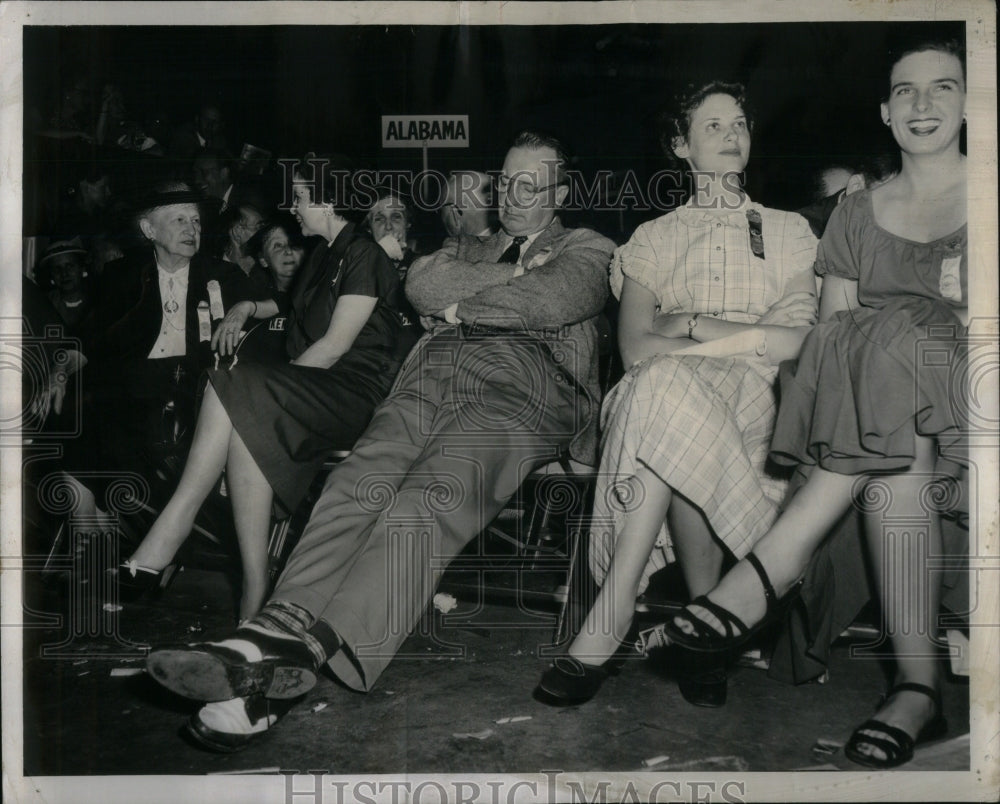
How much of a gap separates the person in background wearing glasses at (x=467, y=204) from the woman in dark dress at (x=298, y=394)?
26 cm

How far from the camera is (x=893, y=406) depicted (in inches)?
111

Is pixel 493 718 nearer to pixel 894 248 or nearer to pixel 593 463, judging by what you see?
pixel 593 463

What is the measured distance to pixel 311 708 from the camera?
9.32ft

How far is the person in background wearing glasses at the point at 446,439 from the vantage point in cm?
282

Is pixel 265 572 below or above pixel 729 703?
above

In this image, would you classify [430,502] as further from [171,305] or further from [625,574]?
[171,305]

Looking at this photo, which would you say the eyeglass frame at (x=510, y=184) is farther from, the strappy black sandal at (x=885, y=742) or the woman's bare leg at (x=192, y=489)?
the strappy black sandal at (x=885, y=742)

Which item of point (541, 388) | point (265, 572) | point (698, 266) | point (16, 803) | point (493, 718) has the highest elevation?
point (698, 266)

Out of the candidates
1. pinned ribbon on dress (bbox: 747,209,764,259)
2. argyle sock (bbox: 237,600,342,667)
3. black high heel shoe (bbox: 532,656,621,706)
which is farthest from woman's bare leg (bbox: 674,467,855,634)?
argyle sock (bbox: 237,600,342,667)

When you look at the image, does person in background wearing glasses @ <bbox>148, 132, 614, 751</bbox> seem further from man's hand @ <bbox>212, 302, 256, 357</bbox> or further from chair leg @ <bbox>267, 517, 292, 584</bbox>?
man's hand @ <bbox>212, 302, 256, 357</bbox>

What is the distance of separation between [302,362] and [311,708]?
1061 millimetres

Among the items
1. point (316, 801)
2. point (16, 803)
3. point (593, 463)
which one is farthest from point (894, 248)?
point (16, 803)

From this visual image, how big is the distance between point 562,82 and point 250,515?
167 cm

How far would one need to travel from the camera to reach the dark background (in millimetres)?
2986
